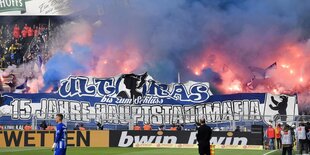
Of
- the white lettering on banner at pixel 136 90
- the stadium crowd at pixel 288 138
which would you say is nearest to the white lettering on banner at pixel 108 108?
the white lettering on banner at pixel 136 90

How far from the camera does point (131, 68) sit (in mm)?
66312

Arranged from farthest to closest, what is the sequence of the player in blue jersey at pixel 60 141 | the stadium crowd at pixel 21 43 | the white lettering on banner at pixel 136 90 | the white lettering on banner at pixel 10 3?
1. the white lettering on banner at pixel 10 3
2. the stadium crowd at pixel 21 43
3. the white lettering on banner at pixel 136 90
4. the player in blue jersey at pixel 60 141

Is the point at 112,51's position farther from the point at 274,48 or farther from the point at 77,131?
the point at 77,131

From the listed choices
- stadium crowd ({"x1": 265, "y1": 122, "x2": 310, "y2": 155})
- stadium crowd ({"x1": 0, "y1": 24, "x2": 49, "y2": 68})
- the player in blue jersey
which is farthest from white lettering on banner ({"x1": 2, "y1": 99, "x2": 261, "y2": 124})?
the player in blue jersey

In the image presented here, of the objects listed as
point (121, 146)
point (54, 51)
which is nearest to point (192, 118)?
point (121, 146)

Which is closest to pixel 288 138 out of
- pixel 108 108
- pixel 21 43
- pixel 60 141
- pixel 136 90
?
pixel 60 141

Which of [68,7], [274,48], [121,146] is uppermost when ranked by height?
[68,7]

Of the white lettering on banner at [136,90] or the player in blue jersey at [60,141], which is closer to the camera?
the player in blue jersey at [60,141]

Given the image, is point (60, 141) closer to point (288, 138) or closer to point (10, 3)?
point (288, 138)

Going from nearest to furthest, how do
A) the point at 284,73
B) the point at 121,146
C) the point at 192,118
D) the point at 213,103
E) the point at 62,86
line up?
the point at 121,146
the point at 192,118
the point at 213,103
the point at 62,86
the point at 284,73

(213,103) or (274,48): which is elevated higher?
(274,48)

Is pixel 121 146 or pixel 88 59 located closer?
pixel 121 146

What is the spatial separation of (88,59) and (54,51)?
511 centimetres

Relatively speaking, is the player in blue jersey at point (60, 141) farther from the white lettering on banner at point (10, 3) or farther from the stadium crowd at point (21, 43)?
the white lettering on banner at point (10, 3)
